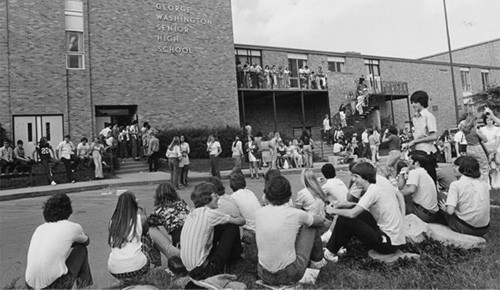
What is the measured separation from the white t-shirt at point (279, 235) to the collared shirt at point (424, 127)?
290 centimetres

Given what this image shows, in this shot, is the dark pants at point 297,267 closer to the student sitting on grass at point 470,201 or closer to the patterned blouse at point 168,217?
the patterned blouse at point 168,217

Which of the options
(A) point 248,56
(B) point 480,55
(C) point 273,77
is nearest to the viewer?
(C) point 273,77

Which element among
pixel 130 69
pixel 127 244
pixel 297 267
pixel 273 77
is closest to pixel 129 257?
pixel 127 244

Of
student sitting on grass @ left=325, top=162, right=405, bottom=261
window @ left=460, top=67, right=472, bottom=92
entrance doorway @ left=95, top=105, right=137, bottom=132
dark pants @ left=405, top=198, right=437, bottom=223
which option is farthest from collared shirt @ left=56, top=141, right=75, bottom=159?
window @ left=460, top=67, right=472, bottom=92

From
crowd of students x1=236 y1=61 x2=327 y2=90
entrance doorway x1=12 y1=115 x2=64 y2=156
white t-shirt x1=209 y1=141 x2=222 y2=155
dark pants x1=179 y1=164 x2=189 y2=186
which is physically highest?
crowd of students x1=236 y1=61 x2=327 y2=90

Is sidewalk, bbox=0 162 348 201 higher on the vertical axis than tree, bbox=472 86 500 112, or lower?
lower

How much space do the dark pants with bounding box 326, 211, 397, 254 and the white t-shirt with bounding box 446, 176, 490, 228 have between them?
3.75ft

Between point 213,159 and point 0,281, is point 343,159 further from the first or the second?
point 0,281

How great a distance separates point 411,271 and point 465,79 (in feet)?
132

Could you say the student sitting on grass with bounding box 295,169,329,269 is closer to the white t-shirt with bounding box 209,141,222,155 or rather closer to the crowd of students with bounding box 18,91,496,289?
the crowd of students with bounding box 18,91,496,289

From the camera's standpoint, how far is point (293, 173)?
56.2 ft

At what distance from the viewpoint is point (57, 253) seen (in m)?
3.68

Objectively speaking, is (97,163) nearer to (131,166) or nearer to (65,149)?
(65,149)

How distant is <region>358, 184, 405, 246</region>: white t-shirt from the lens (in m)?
4.21
